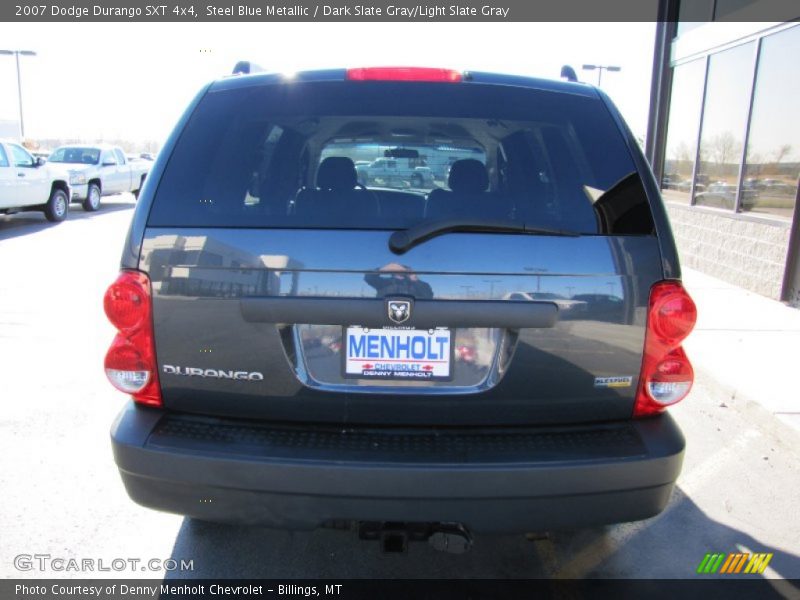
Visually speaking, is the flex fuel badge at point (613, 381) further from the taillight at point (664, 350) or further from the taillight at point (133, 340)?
the taillight at point (133, 340)

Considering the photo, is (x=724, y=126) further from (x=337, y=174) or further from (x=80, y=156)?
(x=80, y=156)

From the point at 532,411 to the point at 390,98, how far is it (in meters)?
1.21

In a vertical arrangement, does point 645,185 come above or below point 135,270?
above

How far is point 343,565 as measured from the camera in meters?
2.73

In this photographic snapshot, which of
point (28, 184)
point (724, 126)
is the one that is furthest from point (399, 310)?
point (28, 184)

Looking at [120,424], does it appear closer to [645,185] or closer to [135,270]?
[135,270]

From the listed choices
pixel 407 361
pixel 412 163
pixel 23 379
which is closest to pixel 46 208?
pixel 23 379

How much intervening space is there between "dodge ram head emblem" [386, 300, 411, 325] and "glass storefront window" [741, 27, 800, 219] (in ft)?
22.5

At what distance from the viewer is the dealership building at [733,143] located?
288 inches

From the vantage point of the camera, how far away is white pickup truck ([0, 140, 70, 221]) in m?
12.9

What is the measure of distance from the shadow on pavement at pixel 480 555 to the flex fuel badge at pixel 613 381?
103cm

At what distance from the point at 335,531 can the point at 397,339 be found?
1.31 m

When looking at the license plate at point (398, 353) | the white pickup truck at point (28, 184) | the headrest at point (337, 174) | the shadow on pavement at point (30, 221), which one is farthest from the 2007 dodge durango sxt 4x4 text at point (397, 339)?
the white pickup truck at point (28, 184)
